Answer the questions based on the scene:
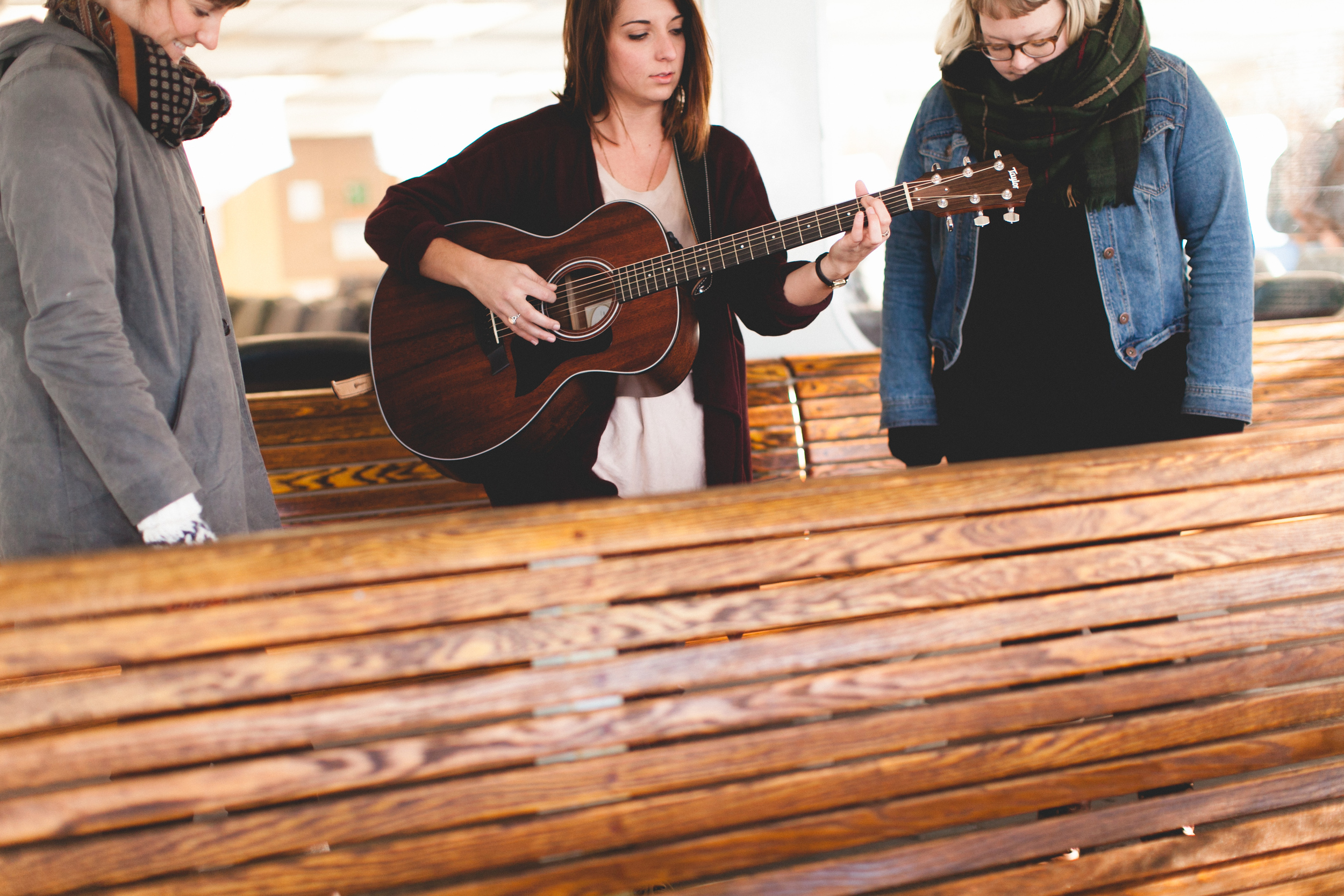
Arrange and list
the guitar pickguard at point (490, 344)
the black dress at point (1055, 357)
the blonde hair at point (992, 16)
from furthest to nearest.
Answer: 1. the guitar pickguard at point (490, 344)
2. the black dress at point (1055, 357)
3. the blonde hair at point (992, 16)

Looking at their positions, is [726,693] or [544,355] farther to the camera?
[544,355]

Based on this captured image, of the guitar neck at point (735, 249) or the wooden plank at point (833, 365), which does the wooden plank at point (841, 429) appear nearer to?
the wooden plank at point (833, 365)

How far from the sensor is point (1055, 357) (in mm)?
1922

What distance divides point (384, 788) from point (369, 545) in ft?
1.22

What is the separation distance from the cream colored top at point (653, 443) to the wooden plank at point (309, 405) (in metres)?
1.57

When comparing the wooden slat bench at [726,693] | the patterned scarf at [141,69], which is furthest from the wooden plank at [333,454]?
the wooden slat bench at [726,693]

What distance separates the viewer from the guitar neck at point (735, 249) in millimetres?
1961

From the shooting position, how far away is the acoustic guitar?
1.95 m

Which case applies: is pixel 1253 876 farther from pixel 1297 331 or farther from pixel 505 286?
pixel 1297 331

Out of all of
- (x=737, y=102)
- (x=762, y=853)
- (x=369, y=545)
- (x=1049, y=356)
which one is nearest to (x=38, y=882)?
(x=369, y=545)

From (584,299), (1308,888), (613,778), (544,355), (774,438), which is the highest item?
(584,299)

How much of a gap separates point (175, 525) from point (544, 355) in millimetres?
871

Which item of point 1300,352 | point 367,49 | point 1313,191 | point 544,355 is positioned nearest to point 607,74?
point 544,355

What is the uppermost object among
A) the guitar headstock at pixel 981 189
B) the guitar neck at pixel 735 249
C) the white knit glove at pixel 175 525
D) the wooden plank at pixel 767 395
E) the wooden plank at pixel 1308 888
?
the guitar headstock at pixel 981 189
